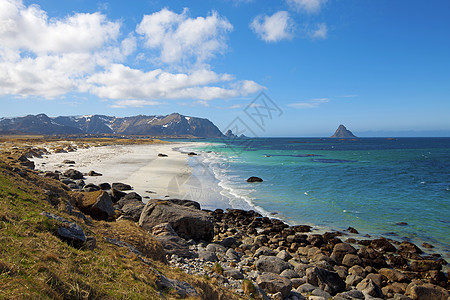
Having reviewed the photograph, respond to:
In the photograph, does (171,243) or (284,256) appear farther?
(284,256)

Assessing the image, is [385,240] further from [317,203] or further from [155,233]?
[155,233]

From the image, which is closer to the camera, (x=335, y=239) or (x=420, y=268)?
(x=420, y=268)

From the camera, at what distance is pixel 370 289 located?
10.5 metres

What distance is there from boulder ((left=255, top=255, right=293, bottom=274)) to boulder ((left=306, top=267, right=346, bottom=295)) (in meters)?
1.06

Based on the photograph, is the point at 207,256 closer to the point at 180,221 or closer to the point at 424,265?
the point at 180,221

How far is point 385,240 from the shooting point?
15680 mm

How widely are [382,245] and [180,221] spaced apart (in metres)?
11.6

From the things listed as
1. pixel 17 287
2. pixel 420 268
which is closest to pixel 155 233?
pixel 17 287

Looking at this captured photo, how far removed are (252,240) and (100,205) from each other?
877 cm

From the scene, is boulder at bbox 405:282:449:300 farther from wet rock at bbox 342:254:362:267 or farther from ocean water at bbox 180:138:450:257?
ocean water at bbox 180:138:450:257

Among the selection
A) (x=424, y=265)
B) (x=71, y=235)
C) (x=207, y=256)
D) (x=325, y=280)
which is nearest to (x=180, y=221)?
(x=207, y=256)

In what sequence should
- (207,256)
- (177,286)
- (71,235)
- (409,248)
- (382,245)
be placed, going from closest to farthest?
(177,286) < (71,235) < (207,256) < (409,248) < (382,245)

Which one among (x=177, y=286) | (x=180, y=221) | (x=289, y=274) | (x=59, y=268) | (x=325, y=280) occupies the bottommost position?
(x=325, y=280)

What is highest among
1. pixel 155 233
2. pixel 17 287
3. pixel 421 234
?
pixel 17 287
